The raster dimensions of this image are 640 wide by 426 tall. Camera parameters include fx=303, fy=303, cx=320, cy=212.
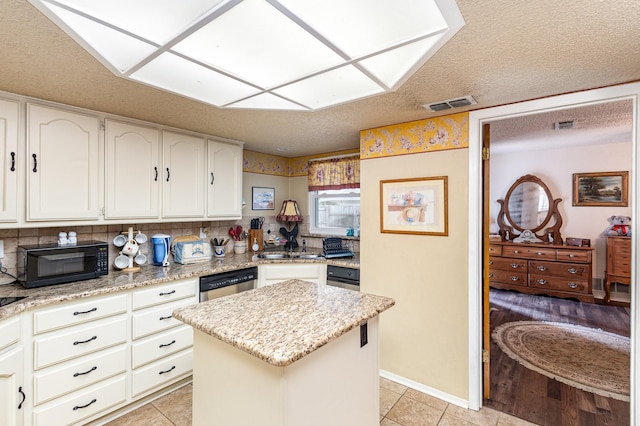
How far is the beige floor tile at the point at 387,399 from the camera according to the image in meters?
2.27

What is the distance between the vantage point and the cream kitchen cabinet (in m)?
1.65

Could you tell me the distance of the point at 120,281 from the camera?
2.22m

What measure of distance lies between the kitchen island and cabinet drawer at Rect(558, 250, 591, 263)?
436cm

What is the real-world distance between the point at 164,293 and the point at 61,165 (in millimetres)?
1167

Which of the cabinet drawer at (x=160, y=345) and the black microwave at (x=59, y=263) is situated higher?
the black microwave at (x=59, y=263)

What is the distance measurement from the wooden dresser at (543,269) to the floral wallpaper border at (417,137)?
3415 mm

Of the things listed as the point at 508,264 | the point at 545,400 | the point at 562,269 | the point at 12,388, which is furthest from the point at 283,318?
the point at 562,269

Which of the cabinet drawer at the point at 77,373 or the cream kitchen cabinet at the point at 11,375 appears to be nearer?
the cream kitchen cabinet at the point at 11,375

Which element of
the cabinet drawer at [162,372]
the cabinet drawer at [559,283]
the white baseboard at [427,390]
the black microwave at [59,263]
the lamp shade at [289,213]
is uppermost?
the lamp shade at [289,213]

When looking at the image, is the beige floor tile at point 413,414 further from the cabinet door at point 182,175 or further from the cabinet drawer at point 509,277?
the cabinet drawer at point 509,277

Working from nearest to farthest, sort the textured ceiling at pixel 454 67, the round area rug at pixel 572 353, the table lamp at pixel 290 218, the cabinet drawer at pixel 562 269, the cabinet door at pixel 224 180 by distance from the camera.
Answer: the textured ceiling at pixel 454 67, the round area rug at pixel 572 353, the cabinet door at pixel 224 180, the table lamp at pixel 290 218, the cabinet drawer at pixel 562 269

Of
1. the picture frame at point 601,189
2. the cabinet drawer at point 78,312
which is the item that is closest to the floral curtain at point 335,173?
the cabinet drawer at point 78,312

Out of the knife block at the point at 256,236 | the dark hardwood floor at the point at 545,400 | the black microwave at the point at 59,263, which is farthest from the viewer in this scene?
the knife block at the point at 256,236

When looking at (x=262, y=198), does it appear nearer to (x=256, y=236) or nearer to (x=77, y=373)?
(x=256, y=236)
